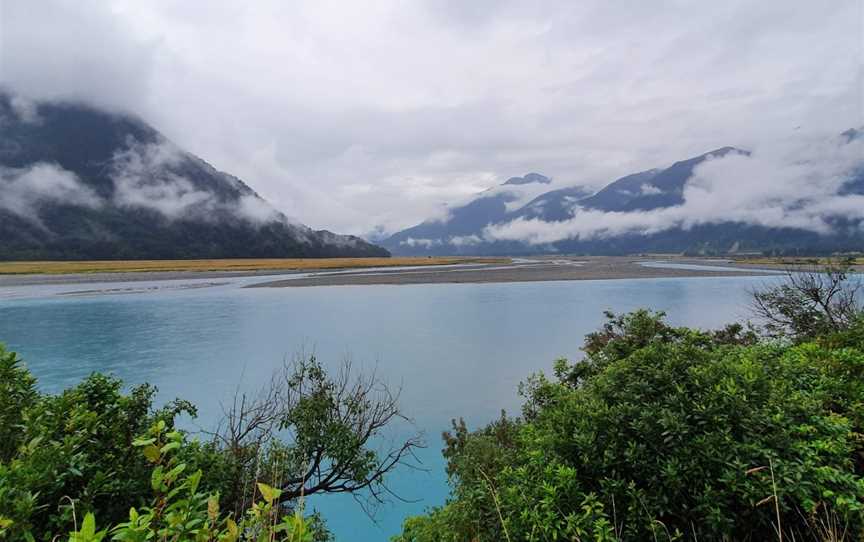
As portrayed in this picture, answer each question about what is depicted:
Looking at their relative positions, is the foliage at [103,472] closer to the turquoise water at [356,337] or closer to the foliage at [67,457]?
the foliage at [67,457]

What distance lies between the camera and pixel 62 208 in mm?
130250

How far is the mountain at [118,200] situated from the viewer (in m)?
121

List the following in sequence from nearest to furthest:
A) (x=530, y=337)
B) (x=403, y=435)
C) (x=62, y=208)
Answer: (x=403, y=435) → (x=530, y=337) → (x=62, y=208)

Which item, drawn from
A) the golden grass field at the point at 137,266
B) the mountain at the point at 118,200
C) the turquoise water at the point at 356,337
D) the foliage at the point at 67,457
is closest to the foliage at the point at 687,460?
the foliage at the point at 67,457

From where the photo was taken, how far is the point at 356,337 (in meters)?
29.0

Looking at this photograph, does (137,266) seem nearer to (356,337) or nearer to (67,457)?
(356,337)

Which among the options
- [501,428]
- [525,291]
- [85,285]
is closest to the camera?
[501,428]

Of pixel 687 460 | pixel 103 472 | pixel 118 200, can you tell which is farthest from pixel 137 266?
pixel 687 460

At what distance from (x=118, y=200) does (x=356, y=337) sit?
519ft

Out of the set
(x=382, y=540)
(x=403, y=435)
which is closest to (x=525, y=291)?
(x=403, y=435)

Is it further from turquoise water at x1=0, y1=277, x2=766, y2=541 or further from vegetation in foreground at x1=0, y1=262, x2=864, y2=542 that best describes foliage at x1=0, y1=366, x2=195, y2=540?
turquoise water at x1=0, y1=277, x2=766, y2=541

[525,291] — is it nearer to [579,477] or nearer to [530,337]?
[530,337]

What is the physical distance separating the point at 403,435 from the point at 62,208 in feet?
529

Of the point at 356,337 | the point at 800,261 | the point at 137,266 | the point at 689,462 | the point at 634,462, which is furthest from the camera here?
the point at 137,266
